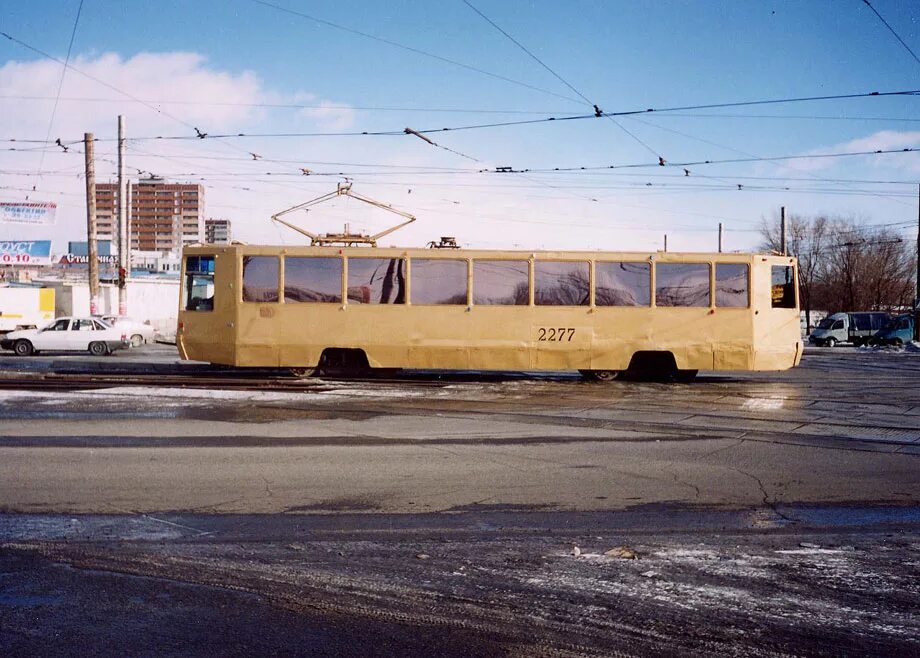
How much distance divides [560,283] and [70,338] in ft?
65.8

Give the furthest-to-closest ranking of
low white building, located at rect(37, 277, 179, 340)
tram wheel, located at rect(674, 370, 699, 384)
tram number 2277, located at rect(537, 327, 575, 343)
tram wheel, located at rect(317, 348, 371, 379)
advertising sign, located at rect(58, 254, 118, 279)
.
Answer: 1. advertising sign, located at rect(58, 254, 118, 279)
2. low white building, located at rect(37, 277, 179, 340)
3. tram wheel, located at rect(674, 370, 699, 384)
4. tram wheel, located at rect(317, 348, 371, 379)
5. tram number 2277, located at rect(537, 327, 575, 343)

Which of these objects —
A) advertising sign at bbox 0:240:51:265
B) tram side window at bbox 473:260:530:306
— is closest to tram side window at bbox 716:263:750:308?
tram side window at bbox 473:260:530:306

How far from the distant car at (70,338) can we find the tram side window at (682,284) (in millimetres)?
20812

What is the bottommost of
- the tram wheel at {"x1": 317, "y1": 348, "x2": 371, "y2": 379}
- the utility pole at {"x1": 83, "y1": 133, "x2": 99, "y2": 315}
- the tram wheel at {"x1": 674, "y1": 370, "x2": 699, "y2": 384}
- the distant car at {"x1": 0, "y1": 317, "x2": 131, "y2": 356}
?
the tram wheel at {"x1": 674, "y1": 370, "x2": 699, "y2": 384}

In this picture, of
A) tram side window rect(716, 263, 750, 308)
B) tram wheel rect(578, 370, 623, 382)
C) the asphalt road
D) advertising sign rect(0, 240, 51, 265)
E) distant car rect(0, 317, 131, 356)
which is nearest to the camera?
the asphalt road

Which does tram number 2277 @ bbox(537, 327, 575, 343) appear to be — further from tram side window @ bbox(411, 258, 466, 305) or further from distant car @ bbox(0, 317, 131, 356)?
distant car @ bbox(0, 317, 131, 356)

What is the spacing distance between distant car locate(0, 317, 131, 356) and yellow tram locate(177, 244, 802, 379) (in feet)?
43.2

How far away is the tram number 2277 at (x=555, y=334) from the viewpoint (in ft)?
63.3

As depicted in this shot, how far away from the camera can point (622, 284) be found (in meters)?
19.6

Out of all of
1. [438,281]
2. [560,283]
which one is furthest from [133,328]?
[560,283]

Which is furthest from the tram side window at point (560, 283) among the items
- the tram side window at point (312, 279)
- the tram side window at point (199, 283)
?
the tram side window at point (199, 283)

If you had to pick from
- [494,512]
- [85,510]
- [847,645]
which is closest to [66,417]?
[85,510]

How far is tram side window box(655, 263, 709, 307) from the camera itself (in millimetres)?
19531

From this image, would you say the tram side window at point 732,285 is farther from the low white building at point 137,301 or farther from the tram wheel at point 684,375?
the low white building at point 137,301
